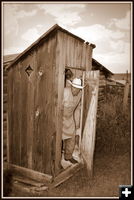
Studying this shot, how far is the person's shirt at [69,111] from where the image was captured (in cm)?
410

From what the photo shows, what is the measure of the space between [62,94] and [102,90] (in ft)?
7.30

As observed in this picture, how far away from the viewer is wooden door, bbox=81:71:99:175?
3.97m

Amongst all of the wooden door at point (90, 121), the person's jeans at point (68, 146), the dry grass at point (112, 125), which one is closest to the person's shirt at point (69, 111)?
the person's jeans at point (68, 146)

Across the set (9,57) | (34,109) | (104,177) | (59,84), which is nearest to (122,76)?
(59,84)

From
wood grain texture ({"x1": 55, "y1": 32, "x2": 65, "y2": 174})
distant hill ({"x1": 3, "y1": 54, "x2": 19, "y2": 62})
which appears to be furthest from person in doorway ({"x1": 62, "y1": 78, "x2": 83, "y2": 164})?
distant hill ({"x1": 3, "y1": 54, "x2": 19, "y2": 62})

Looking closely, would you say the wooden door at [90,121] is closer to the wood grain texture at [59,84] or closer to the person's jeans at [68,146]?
the person's jeans at [68,146]

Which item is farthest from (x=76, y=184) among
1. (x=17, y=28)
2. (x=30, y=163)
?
(x=17, y=28)

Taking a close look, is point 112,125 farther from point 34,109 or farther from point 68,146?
point 34,109

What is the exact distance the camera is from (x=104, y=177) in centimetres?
425

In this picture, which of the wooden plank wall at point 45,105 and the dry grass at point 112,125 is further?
the dry grass at point 112,125

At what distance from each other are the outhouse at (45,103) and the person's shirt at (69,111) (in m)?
0.22

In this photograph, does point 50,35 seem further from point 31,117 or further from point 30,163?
point 30,163

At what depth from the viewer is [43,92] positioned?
12.5 ft

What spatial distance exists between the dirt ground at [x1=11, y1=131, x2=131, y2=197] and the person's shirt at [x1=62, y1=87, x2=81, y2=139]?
880 millimetres
